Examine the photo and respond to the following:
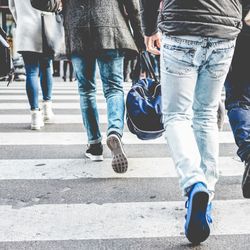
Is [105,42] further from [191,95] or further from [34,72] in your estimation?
[34,72]

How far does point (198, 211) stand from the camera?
2.48m

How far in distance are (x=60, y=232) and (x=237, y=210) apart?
1.07 metres

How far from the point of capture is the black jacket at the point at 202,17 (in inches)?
99.7

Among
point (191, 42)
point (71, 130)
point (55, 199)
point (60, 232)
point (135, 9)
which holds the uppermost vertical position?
point (191, 42)

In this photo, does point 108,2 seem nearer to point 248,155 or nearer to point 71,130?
point 248,155

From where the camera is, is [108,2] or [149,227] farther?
[108,2]

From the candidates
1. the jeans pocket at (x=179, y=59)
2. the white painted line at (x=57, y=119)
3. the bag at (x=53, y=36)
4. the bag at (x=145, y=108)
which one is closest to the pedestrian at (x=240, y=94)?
the bag at (x=145, y=108)

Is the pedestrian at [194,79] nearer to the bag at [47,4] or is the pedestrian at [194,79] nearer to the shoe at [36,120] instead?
the bag at [47,4]

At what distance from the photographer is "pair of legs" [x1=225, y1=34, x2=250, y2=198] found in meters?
3.39

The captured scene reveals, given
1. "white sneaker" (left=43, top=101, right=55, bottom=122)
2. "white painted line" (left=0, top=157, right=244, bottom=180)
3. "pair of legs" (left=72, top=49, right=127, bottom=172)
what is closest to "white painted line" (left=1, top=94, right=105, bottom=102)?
"white sneaker" (left=43, top=101, right=55, bottom=122)

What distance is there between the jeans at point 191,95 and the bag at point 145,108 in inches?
34.6

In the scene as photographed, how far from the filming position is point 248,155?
10.8 feet

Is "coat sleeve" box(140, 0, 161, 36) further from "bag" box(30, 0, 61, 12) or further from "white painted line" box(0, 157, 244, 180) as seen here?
"bag" box(30, 0, 61, 12)

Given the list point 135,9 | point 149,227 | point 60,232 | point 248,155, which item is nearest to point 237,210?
point 248,155
